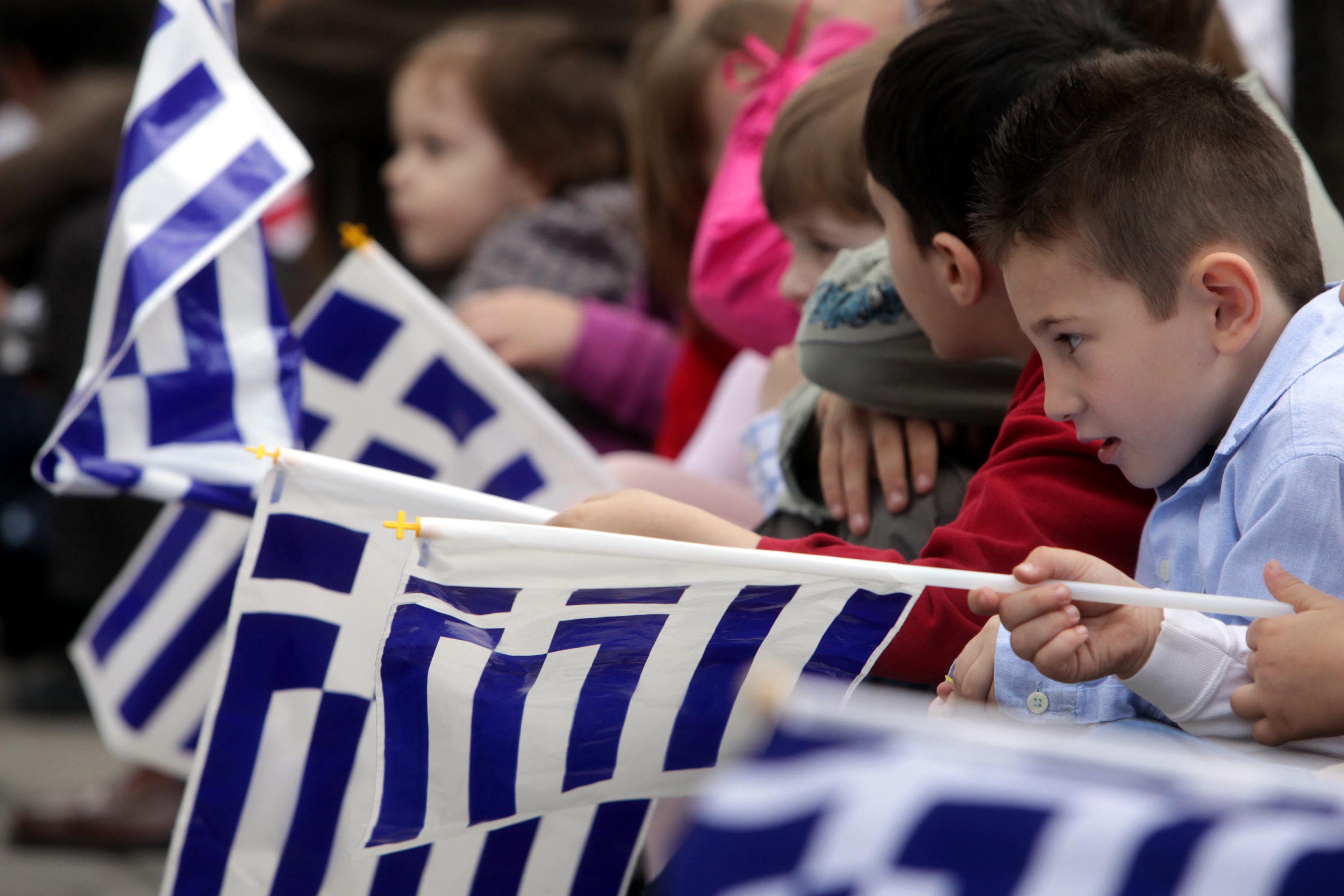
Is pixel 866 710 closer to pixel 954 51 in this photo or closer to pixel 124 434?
pixel 954 51

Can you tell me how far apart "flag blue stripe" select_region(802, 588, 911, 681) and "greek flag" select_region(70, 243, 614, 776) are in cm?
94

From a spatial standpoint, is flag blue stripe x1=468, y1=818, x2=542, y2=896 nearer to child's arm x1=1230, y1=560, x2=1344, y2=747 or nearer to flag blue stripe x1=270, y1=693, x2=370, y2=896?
flag blue stripe x1=270, y1=693, x2=370, y2=896

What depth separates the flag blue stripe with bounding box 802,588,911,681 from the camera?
1.11 meters

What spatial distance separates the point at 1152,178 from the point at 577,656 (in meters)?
0.55

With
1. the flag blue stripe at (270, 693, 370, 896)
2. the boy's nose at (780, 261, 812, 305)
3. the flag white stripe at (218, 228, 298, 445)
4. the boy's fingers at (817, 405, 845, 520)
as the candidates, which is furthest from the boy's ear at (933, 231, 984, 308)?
the flag white stripe at (218, 228, 298, 445)

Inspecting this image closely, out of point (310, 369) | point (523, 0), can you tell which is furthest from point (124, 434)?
point (523, 0)

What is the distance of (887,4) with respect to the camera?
2.48 meters

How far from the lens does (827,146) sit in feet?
5.46

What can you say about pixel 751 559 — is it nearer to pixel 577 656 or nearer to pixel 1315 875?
pixel 577 656

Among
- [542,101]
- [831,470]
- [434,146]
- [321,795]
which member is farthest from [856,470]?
[434,146]

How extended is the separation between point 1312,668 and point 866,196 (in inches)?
32.8

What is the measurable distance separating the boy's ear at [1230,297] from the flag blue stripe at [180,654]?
142 centimetres

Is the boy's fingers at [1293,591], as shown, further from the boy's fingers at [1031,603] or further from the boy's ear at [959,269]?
the boy's ear at [959,269]

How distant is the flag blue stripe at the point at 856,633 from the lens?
1.11m
